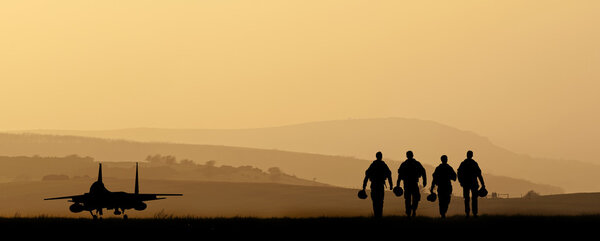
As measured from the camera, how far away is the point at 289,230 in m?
26.9

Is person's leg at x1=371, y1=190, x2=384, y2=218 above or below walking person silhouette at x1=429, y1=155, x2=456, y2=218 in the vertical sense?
below

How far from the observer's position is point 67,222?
30438mm

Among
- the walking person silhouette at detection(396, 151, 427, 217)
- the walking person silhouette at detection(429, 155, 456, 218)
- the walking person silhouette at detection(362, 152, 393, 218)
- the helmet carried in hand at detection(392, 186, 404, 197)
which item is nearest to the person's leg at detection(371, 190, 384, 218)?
the walking person silhouette at detection(362, 152, 393, 218)

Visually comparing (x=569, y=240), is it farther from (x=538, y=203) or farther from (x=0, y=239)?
(x=538, y=203)

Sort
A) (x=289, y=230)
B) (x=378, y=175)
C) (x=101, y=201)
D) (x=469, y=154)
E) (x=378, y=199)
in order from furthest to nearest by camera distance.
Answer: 1. (x=101, y=201)
2. (x=378, y=199)
3. (x=469, y=154)
4. (x=378, y=175)
5. (x=289, y=230)

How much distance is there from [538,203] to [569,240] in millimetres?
108212

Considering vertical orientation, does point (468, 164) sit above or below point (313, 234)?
above

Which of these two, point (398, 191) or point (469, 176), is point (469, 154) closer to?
point (469, 176)

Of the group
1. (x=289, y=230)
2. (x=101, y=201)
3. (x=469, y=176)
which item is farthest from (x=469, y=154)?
(x=101, y=201)

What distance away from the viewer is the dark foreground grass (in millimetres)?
25219

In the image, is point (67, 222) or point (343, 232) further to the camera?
point (67, 222)

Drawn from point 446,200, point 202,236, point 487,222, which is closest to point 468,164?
point 446,200

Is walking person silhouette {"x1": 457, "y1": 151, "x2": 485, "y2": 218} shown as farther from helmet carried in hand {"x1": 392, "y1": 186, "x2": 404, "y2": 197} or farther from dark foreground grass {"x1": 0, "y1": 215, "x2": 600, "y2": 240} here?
dark foreground grass {"x1": 0, "y1": 215, "x2": 600, "y2": 240}

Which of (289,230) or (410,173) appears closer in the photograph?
(289,230)
